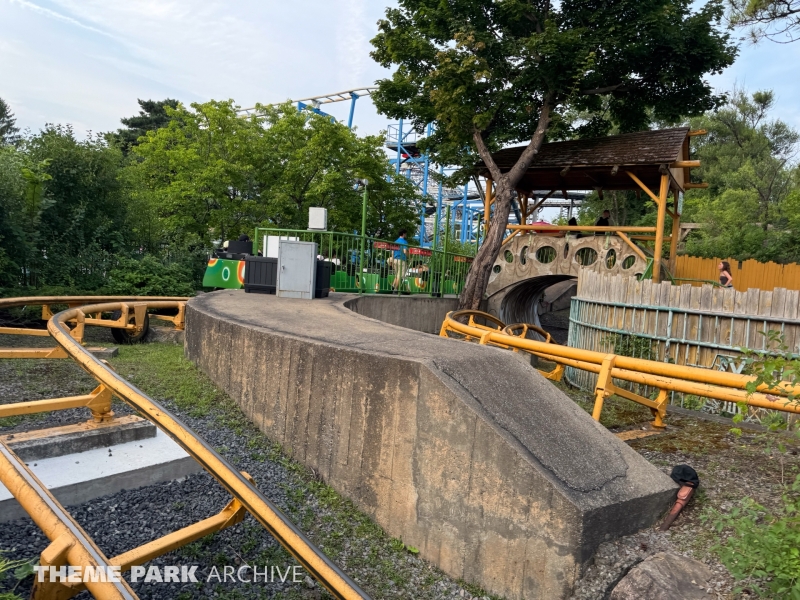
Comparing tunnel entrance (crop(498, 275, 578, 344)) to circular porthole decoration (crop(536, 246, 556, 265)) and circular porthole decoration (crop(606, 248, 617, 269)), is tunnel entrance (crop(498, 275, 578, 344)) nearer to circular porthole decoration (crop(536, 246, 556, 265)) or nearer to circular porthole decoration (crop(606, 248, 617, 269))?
circular porthole decoration (crop(536, 246, 556, 265))

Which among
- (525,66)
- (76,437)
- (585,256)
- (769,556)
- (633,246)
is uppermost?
(525,66)

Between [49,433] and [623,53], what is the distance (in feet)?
48.4

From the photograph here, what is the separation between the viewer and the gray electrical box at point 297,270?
969 centimetres

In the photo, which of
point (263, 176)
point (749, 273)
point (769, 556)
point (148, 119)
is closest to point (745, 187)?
point (749, 273)

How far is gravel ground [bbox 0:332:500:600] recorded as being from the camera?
3154 millimetres

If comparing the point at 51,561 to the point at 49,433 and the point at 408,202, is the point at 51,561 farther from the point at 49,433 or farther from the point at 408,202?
the point at 408,202

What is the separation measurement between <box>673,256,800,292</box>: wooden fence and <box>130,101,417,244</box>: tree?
36.7 feet

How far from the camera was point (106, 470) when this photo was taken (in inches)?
148

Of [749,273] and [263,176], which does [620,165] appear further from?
[263,176]

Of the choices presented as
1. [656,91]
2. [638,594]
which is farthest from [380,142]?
[638,594]

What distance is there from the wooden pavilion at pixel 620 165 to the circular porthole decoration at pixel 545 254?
0.65 meters

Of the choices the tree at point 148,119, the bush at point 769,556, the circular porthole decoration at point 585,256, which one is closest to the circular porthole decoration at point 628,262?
the circular porthole decoration at point 585,256

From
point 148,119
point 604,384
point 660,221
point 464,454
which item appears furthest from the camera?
point 148,119

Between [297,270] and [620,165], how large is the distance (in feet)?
29.4
